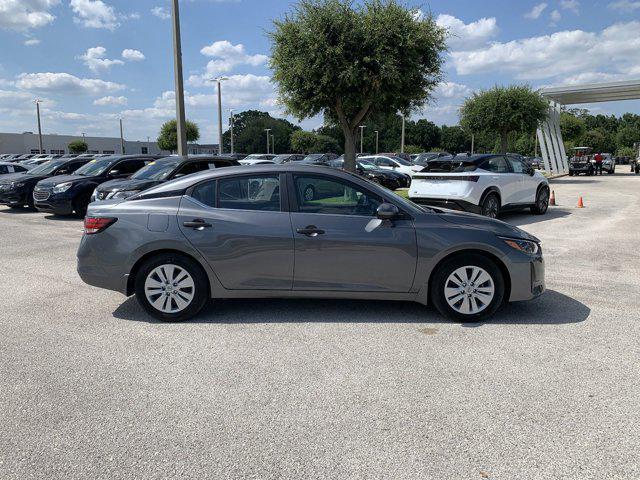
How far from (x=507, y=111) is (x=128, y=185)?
80.6 ft

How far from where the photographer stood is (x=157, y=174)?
12.4m

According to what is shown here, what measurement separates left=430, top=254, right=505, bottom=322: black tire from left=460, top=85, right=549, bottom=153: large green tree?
2744cm

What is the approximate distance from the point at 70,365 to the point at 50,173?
49.2 feet

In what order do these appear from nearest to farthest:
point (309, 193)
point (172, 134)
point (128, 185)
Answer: point (309, 193)
point (128, 185)
point (172, 134)

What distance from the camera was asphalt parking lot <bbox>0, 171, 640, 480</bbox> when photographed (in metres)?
2.83

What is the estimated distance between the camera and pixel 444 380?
3809mm

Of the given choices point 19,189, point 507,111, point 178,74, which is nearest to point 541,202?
point 178,74

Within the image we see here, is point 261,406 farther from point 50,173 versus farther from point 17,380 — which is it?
point 50,173

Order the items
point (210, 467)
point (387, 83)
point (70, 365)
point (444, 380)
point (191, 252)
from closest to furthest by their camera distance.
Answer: point (210, 467) < point (444, 380) < point (70, 365) < point (191, 252) < point (387, 83)

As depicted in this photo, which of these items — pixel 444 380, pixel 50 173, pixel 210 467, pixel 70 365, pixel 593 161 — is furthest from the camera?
pixel 593 161

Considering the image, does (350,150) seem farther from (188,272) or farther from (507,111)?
(507,111)

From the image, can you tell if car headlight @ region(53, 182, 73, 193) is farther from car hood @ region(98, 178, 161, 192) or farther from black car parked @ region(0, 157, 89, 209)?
black car parked @ region(0, 157, 89, 209)

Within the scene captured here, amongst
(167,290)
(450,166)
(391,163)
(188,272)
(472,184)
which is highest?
(391,163)

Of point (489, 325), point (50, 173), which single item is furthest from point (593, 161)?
point (489, 325)
